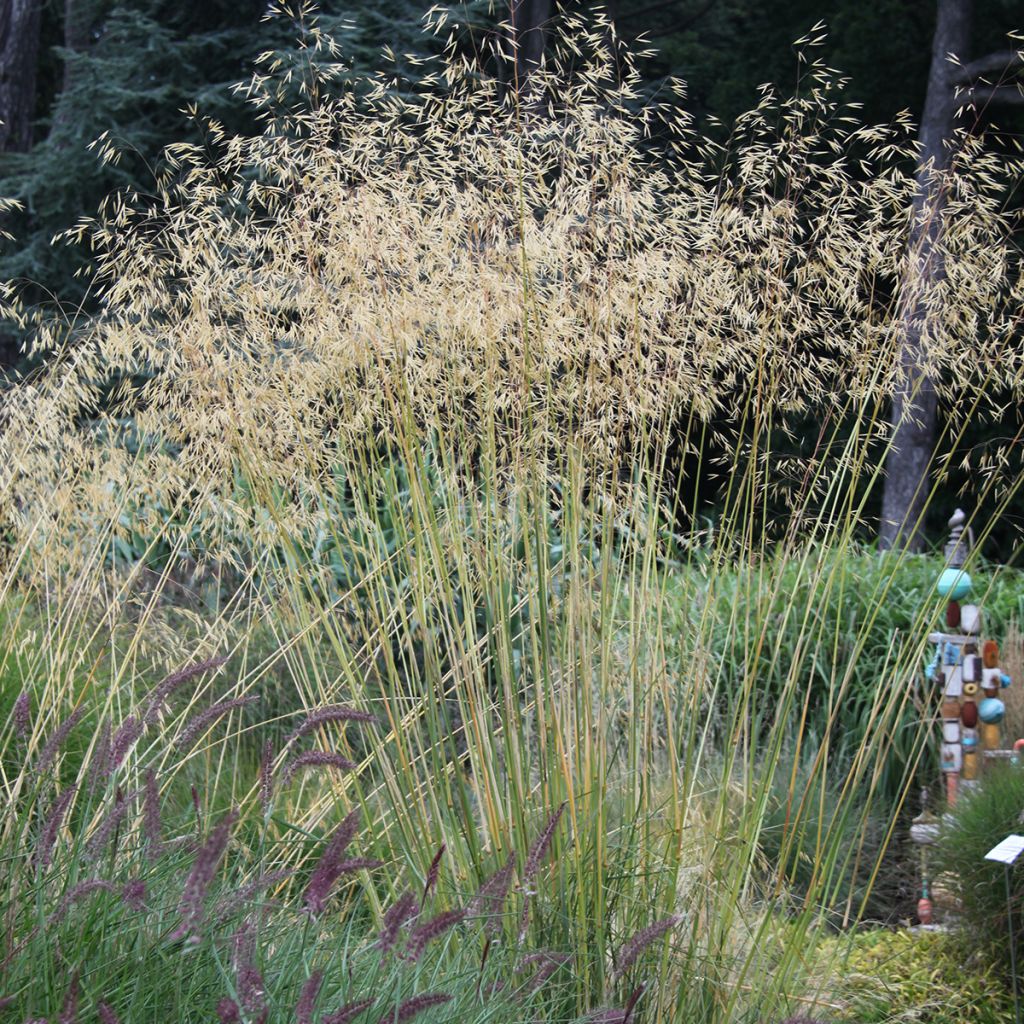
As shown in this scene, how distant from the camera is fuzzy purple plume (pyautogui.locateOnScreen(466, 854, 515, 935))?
157 centimetres

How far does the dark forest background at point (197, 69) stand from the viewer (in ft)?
30.9

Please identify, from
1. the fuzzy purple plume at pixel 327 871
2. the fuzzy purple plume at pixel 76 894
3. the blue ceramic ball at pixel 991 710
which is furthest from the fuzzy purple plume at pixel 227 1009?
the blue ceramic ball at pixel 991 710

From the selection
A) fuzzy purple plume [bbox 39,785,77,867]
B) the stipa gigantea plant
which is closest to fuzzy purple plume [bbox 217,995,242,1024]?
fuzzy purple plume [bbox 39,785,77,867]

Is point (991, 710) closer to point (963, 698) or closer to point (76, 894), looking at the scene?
point (963, 698)

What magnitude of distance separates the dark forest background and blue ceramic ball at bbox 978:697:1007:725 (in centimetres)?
531

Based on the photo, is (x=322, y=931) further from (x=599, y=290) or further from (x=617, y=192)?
(x=617, y=192)

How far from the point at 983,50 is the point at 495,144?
9487 mm

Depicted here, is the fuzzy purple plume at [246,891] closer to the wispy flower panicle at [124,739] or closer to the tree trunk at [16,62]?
the wispy flower panicle at [124,739]

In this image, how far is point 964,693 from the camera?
4.11 meters

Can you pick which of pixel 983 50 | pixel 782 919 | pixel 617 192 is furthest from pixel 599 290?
pixel 983 50

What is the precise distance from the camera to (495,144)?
289 centimetres

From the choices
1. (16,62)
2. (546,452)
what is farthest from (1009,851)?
(16,62)

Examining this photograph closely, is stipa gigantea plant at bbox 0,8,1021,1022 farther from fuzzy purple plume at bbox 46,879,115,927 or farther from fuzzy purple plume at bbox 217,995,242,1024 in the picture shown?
fuzzy purple plume at bbox 217,995,242,1024

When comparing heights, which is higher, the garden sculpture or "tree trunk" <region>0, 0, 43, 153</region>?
Result: "tree trunk" <region>0, 0, 43, 153</region>
